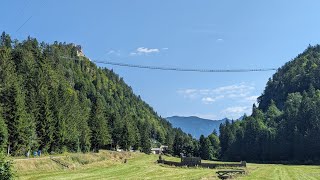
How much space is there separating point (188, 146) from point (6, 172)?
177113 mm

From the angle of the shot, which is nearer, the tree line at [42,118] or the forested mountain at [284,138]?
the tree line at [42,118]

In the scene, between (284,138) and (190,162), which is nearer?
(190,162)

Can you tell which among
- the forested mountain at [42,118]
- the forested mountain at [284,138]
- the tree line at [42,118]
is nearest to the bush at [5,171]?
the tree line at [42,118]

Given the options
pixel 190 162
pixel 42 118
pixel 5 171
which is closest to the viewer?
pixel 5 171

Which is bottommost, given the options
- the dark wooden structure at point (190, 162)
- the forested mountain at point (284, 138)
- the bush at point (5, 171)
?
the dark wooden structure at point (190, 162)

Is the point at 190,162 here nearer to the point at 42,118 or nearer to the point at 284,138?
the point at 42,118

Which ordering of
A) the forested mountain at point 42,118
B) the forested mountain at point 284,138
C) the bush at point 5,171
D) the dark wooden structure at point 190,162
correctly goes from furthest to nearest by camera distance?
the forested mountain at point 284,138, the dark wooden structure at point 190,162, the forested mountain at point 42,118, the bush at point 5,171

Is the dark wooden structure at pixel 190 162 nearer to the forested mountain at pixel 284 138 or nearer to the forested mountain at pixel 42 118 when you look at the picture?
the forested mountain at pixel 42 118

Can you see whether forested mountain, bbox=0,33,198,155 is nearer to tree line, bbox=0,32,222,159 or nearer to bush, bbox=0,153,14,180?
tree line, bbox=0,32,222,159

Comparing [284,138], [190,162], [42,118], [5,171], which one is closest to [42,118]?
[42,118]

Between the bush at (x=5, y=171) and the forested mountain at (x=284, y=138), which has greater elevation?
the forested mountain at (x=284, y=138)

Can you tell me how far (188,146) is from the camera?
625 feet

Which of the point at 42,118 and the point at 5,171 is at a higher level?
the point at 42,118

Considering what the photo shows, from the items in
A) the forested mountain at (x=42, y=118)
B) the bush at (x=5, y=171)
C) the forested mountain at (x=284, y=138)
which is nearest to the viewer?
the bush at (x=5, y=171)
